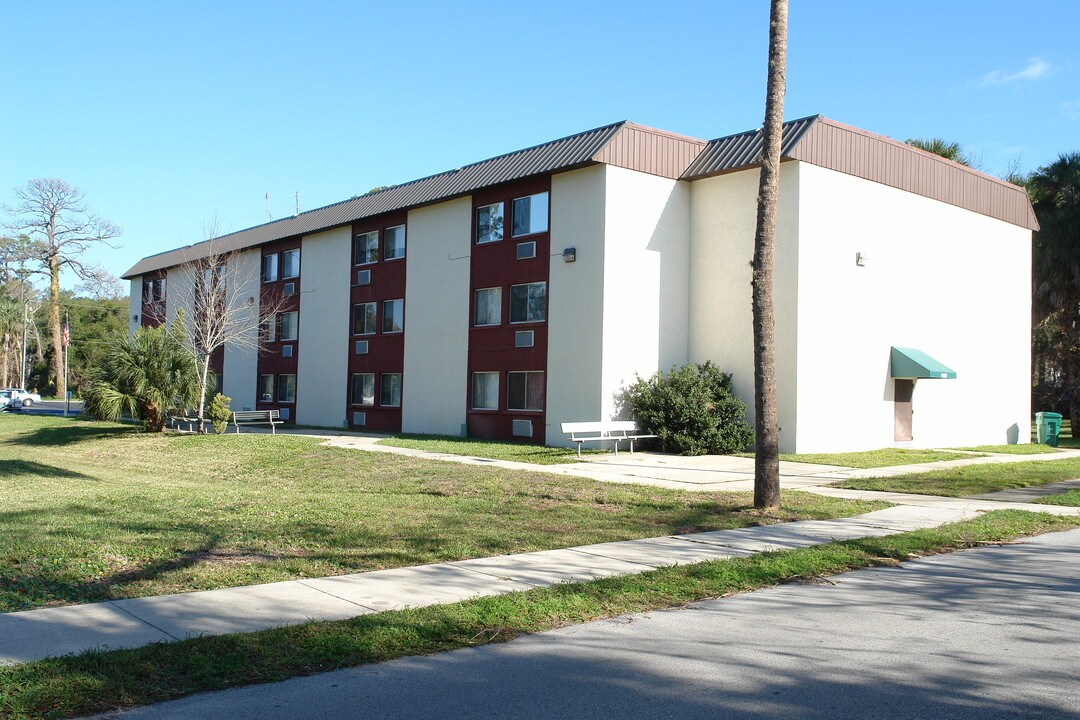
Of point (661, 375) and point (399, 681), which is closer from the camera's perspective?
point (399, 681)

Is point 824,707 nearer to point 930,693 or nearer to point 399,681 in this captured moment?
point 930,693

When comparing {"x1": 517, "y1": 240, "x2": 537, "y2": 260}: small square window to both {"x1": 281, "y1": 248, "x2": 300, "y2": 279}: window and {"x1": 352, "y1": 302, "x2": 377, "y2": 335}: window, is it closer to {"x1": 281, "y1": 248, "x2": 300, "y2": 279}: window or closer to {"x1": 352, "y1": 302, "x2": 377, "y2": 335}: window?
{"x1": 352, "y1": 302, "x2": 377, "y2": 335}: window

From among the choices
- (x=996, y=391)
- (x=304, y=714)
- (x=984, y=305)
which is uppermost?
(x=984, y=305)

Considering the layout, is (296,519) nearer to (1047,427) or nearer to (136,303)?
(1047,427)

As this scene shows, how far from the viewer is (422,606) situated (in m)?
6.79

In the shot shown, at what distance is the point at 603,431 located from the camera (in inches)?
899

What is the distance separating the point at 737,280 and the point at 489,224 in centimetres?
766

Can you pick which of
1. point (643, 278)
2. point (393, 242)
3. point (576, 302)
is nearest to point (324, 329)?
point (393, 242)

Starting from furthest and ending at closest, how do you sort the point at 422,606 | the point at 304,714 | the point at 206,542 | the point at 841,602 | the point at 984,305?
1. the point at 984,305
2. the point at 206,542
3. the point at 841,602
4. the point at 422,606
5. the point at 304,714

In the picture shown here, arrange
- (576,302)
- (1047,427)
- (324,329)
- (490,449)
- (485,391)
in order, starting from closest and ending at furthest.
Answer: (490,449) < (576,302) < (485,391) < (1047,427) < (324,329)

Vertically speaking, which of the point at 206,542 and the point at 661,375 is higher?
the point at 661,375

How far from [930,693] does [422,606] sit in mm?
3488

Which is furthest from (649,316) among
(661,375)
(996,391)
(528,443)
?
(996,391)

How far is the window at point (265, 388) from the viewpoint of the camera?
1437 inches
